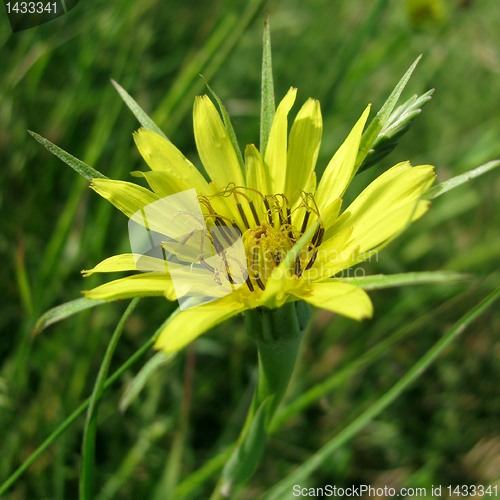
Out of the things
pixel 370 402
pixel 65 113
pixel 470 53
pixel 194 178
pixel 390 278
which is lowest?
pixel 370 402

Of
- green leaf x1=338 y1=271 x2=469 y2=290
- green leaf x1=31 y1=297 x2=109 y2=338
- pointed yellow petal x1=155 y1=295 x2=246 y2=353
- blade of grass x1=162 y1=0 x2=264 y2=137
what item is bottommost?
pointed yellow petal x1=155 y1=295 x2=246 y2=353

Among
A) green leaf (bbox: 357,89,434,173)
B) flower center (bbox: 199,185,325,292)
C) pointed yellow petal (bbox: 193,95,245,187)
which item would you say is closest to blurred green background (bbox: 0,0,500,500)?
pointed yellow petal (bbox: 193,95,245,187)

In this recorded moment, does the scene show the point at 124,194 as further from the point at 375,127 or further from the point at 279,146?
the point at 375,127

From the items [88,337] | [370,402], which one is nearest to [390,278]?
[370,402]

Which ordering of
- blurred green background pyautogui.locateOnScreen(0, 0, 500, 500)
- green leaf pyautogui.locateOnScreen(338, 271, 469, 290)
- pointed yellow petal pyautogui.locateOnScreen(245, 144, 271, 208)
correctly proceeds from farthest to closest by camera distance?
1. blurred green background pyautogui.locateOnScreen(0, 0, 500, 500)
2. pointed yellow petal pyautogui.locateOnScreen(245, 144, 271, 208)
3. green leaf pyautogui.locateOnScreen(338, 271, 469, 290)

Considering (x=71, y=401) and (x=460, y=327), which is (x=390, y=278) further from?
(x=71, y=401)

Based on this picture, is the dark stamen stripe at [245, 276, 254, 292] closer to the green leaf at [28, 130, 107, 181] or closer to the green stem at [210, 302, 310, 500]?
the green stem at [210, 302, 310, 500]

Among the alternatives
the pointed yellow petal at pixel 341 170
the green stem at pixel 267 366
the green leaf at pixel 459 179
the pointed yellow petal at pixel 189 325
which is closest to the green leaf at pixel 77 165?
the pointed yellow petal at pixel 189 325

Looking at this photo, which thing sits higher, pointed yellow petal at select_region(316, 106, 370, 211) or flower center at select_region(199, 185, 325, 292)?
pointed yellow petal at select_region(316, 106, 370, 211)
